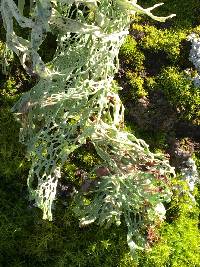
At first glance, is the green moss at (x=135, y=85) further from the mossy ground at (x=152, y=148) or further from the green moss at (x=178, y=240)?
the green moss at (x=178, y=240)

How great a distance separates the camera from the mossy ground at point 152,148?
7328 millimetres

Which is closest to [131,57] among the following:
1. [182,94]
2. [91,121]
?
[182,94]

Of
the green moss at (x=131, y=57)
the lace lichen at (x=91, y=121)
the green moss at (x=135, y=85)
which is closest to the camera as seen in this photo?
the lace lichen at (x=91, y=121)

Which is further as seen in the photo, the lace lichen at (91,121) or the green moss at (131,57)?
the green moss at (131,57)

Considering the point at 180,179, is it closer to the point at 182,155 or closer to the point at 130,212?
the point at 182,155

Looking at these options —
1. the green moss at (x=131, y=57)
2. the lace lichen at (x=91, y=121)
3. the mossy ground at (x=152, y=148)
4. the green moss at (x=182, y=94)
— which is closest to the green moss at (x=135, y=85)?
the mossy ground at (x=152, y=148)

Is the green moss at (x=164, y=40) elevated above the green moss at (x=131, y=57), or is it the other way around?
the green moss at (x=164, y=40)

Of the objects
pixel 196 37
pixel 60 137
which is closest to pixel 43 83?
pixel 60 137

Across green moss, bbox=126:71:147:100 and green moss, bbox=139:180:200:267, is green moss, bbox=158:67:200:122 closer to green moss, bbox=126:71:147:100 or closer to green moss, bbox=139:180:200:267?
green moss, bbox=126:71:147:100

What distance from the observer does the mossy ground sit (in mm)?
7328

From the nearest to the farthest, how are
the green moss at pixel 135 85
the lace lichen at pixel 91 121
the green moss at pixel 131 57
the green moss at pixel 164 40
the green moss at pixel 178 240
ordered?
the lace lichen at pixel 91 121 → the green moss at pixel 178 240 → the green moss at pixel 135 85 → the green moss at pixel 131 57 → the green moss at pixel 164 40

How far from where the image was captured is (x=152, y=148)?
809 cm

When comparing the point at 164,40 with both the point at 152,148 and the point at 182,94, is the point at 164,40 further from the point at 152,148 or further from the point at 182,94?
the point at 152,148

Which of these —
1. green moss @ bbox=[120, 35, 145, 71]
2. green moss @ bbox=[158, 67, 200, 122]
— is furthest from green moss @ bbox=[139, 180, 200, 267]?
green moss @ bbox=[120, 35, 145, 71]
